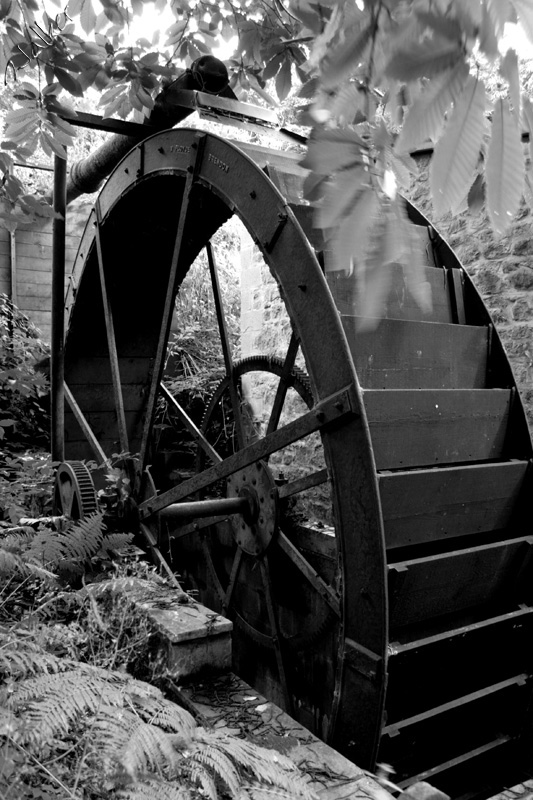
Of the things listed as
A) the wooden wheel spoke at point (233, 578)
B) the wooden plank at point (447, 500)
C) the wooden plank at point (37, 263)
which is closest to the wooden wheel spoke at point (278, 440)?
the wooden plank at point (447, 500)

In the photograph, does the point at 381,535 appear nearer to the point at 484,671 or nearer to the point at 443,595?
the point at 443,595

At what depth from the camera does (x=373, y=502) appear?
241 cm

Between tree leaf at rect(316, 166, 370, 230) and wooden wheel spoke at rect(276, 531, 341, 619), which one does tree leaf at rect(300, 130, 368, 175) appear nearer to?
tree leaf at rect(316, 166, 370, 230)

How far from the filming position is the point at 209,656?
2691 mm

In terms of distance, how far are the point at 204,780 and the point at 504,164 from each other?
1.51 m

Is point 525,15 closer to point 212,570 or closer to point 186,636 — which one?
point 186,636

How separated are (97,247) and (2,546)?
209cm

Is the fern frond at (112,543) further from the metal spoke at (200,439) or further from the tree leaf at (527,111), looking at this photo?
the tree leaf at (527,111)

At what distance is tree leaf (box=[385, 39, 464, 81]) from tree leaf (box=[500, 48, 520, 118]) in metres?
0.06

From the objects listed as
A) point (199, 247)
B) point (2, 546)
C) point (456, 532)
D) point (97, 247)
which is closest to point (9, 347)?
point (97, 247)

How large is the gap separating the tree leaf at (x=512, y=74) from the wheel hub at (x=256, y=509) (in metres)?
2.82

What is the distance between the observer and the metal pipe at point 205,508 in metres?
3.25

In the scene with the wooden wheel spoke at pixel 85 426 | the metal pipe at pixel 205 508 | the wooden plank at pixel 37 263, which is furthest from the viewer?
the wooden plank at pixel 37 263

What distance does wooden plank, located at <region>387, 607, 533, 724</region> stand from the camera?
2.70 m
